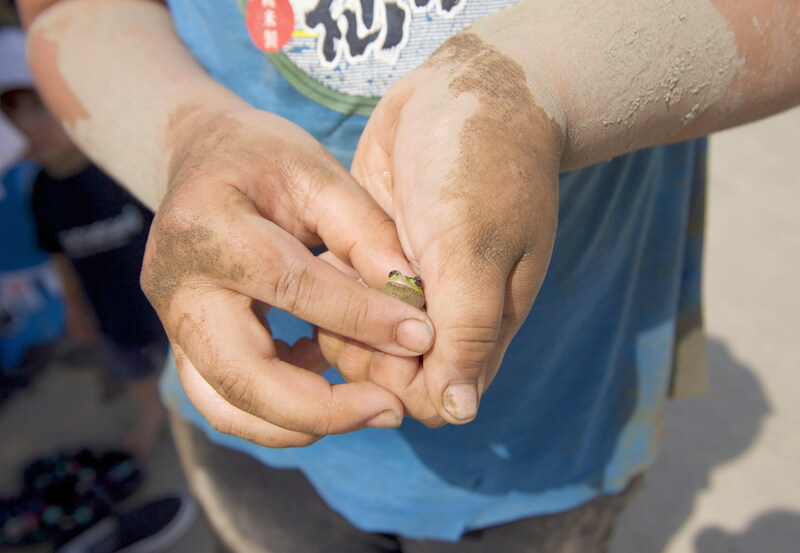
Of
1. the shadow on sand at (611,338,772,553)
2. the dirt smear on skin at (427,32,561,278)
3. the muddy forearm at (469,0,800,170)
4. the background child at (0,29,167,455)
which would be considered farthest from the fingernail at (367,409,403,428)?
the background child at (0,29,167,455)

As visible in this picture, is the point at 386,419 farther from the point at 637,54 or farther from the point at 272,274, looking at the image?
the point at 637,54

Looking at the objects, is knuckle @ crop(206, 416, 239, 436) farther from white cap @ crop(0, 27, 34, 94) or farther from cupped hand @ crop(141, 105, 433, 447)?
white cap @ crop(0, 27, 34, 94)

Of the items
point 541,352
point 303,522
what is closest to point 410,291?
point 541,352

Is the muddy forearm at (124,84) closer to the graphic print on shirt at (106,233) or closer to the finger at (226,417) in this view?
the finger at (226,417)

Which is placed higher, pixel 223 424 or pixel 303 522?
pixel 223 424

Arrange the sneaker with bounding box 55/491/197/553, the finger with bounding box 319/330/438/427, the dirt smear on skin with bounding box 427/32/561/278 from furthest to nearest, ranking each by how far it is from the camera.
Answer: the sneaker with bounding box 55/491/197/553 → the finger with bounding box 319/330/438/427 → the dirt smear on skin with bounding box 427/32/561/278

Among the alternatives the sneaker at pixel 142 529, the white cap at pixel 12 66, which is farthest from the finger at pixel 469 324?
the white cap at pixel 12 66

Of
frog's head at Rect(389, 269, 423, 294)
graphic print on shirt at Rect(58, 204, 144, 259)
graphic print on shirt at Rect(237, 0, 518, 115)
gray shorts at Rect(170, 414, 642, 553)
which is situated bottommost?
graphic print on shirt at Rect(58, 204, 144, 259)
